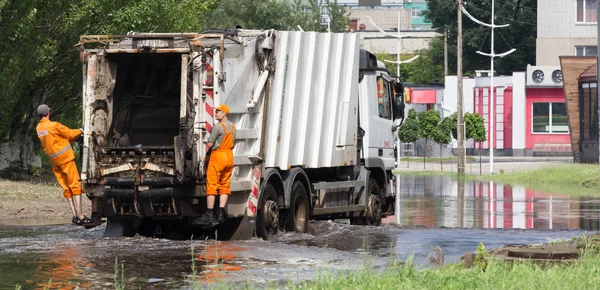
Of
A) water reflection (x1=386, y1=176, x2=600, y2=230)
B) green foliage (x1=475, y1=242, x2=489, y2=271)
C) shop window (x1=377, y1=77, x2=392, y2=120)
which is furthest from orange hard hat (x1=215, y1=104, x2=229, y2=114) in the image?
water reflection (x1=386, y1=176, x2=600, y2=230)

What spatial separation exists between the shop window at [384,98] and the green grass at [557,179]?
1407 centimetres

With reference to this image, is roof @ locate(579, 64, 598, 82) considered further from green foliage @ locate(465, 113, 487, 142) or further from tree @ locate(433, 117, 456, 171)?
tree @ locate(433, 117, 456, 171)

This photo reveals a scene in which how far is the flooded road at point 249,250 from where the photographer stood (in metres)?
11.7

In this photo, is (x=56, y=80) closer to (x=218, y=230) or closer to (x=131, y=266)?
(x=218, y=230)

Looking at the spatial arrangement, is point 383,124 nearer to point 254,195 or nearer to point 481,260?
point 254,195

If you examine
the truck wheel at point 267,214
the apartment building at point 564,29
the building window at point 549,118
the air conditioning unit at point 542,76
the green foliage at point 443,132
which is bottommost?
the truck wheel at point 267,214

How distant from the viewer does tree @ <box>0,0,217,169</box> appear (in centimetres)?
2699

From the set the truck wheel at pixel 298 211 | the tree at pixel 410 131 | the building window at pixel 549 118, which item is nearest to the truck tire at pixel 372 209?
the truck wheel at pixel 298 211

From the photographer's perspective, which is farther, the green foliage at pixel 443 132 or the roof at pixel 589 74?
the green foliage at pixel 443 132

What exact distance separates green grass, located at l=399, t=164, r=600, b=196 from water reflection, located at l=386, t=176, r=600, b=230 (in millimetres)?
1323

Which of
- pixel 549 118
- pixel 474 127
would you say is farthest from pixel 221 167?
pixel 549 118

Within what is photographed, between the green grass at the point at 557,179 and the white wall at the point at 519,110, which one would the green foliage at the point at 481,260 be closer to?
the green grass at the point at 557,179

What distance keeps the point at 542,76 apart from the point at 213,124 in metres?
57.3

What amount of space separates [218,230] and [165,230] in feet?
3.38
